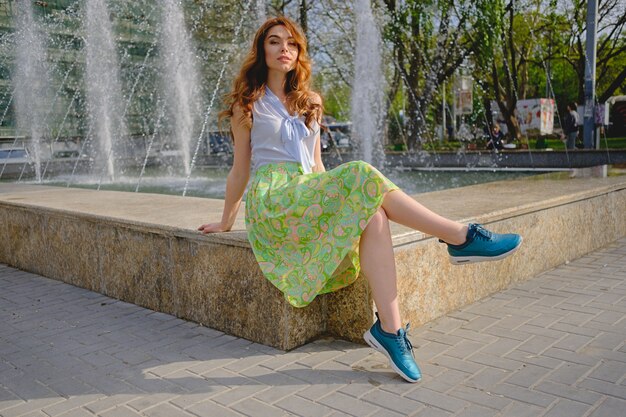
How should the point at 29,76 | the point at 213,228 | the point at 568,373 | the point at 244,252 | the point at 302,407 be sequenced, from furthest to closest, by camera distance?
the point at 29,76, the point at 213,228, the point at 244,252, the point at 568,373, the point at 302,407

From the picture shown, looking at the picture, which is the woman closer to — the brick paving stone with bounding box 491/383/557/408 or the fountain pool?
the brick paving stone with bounding box 491/383/557/408

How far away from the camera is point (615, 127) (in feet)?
107

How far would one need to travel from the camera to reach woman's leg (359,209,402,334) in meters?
2.87

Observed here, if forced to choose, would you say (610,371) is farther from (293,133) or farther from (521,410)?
(293,133)

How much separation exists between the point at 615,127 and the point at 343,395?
34055mm

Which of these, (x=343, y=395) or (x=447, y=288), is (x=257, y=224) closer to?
(x=343, y=395)

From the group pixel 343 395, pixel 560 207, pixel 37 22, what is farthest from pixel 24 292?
pixel 37 22

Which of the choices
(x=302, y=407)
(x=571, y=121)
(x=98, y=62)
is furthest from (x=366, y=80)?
(x=302, y=407)

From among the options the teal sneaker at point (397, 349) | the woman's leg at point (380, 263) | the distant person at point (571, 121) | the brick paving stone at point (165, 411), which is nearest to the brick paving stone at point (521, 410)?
the teal sneaker at point (397, 349)

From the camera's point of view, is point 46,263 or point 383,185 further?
point 46,263

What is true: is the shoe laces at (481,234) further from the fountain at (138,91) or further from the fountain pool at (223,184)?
the fountain at (138,91)

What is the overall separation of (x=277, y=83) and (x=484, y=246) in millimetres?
1356

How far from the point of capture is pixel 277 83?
3.39 m

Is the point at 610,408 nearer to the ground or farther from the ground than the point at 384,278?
nearer to the ground
